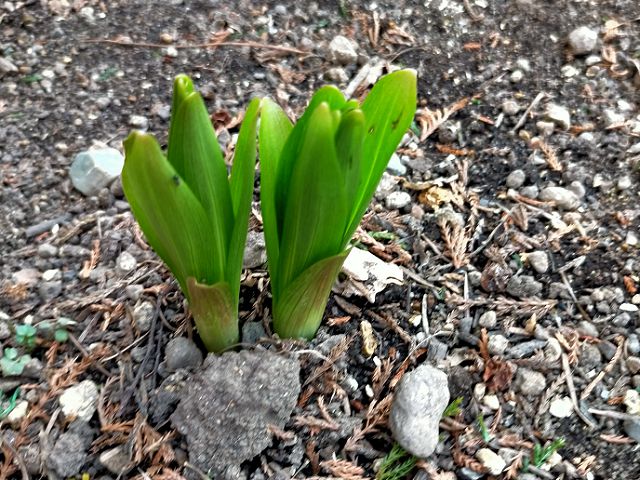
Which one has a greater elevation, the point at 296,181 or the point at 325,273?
the point at 296,181

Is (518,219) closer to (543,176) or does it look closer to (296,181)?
(543,176)

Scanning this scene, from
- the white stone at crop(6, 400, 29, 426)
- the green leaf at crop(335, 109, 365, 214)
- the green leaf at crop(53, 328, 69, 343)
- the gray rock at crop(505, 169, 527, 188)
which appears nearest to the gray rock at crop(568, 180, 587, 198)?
the gray rock at crop(505, 169, 527, 188)

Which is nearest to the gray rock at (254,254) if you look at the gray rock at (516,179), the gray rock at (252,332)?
the gray rock at (252,332)

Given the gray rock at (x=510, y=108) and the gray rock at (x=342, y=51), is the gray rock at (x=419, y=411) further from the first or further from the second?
the gray rock at (x=342, y=51)

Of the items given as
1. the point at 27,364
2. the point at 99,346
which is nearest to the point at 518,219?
the point at 99,346

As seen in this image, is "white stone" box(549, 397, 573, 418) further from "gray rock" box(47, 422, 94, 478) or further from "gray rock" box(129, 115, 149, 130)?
"gray rock" box(129, 115, 149, 130)
